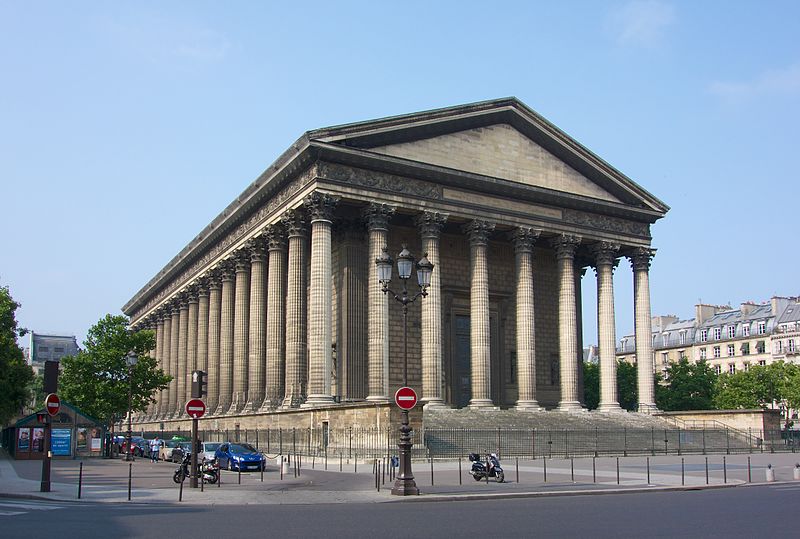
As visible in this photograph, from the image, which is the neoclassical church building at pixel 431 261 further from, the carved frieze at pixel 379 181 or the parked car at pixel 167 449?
the parked car at pixel 167 449

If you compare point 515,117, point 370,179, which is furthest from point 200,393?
point 515,117

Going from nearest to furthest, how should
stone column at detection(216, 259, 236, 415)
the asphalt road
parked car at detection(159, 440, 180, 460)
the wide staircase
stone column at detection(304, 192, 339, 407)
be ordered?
the asphalt road
the wide staircase
stone column at detection(304, 192, 339, 407)
parked car at detection(159, 440, 180, 460)
stone column at detection(216, 259, 236, 415)

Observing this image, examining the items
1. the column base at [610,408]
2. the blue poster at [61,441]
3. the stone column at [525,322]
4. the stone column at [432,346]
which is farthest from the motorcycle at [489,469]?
the column base at [610,408]

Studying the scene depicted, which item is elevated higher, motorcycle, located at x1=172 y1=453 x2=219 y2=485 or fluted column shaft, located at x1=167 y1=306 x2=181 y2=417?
fluted column shaft, located at x1=167 y1=306 x2=181 y2=417

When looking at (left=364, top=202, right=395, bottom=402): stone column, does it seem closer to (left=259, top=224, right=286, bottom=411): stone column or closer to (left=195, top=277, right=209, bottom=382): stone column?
(left=259, top=224, right=286, bottom=411): stone column

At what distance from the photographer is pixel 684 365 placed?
3698 inches

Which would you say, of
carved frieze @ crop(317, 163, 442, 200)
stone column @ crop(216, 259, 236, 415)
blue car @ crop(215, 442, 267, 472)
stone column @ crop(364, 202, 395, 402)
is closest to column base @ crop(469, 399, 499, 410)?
stone column @ crop(364, 202, 395, 402)

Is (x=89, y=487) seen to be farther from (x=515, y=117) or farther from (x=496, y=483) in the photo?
(x=515, y=117)

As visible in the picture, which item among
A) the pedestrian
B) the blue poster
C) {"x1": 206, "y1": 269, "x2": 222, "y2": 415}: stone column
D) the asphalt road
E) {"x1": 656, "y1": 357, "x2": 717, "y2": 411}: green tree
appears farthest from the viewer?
{"x1": 656, "y1": 357, "x2": 717, "y2": 411}: green tree

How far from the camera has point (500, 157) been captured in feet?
185

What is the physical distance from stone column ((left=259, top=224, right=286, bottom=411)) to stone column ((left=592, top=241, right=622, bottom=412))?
68.8ft

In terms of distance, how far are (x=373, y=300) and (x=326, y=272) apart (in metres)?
3.06

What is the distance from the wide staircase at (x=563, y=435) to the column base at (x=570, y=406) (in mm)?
836

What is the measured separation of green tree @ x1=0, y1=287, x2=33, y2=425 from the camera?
6316 centimetres
